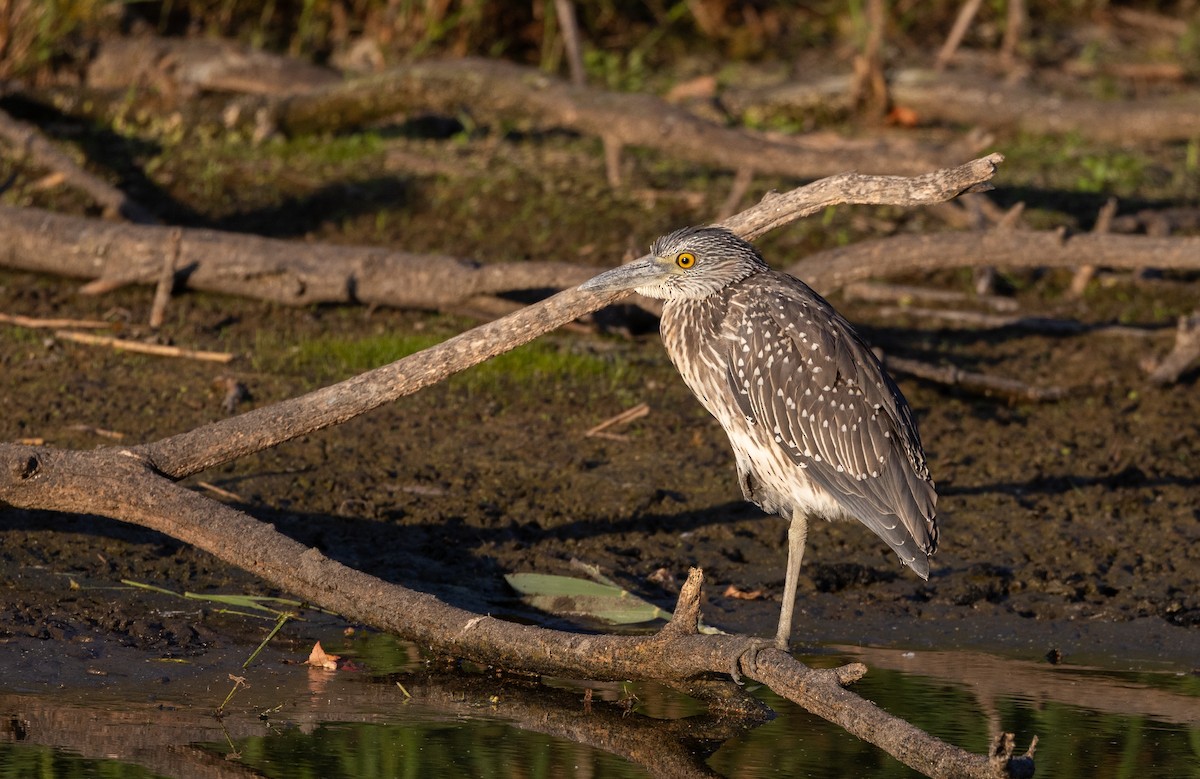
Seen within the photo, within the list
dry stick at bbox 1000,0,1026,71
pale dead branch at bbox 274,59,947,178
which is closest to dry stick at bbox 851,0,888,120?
pale dead branch at bbox 274,59,947,178

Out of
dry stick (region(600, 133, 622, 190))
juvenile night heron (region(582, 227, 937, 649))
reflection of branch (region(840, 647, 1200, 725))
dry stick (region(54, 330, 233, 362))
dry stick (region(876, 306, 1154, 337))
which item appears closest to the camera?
reflection of branch (region(840, 647, 1200, 725))

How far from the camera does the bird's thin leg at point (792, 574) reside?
19.4ft

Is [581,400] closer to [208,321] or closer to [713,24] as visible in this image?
[208,321]

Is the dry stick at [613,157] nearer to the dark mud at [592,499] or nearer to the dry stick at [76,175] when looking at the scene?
the dark mud at [592,499]

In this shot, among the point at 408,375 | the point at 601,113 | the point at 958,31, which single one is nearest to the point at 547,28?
the point at 958,31

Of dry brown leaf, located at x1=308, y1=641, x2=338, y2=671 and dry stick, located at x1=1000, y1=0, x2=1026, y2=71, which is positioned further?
dry stick, located at x1=1000, y1=0, x2=1026, y2=71

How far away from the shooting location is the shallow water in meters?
5.11

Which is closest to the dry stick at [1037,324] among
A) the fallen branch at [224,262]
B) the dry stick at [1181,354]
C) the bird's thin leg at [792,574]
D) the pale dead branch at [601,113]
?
the dry stick at [1181,354]

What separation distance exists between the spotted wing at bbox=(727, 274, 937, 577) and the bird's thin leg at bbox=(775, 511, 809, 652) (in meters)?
0.19

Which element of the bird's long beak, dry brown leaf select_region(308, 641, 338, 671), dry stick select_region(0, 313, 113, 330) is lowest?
dry stick select_region(0, 313, 113, 330)

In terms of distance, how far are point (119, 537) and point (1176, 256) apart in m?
5.50

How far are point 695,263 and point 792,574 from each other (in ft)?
4.26

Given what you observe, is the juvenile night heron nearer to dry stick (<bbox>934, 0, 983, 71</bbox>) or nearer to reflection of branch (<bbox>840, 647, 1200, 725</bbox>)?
reflection of branch (<bbox>840, 647, 1200, 725</bbox>)

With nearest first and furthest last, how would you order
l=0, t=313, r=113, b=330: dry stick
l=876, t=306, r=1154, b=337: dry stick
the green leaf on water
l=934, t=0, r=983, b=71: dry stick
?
the green leaf on water → l=0, t=313, r=113, b=330: dry stick → l=876, t=306, r=1154, b=337: dry stick → l=934, t=0, r=983, b=71: dry stick
